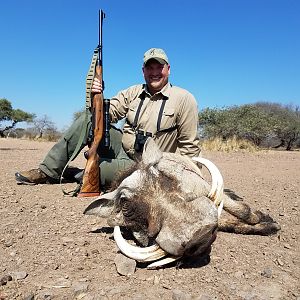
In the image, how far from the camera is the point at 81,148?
5.22 m

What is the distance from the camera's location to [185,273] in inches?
105

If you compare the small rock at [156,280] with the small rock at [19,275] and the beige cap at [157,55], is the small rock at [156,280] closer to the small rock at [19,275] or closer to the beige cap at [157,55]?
the small rock at [19,275]

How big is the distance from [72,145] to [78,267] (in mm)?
2815

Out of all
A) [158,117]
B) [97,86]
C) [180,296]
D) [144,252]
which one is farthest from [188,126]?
[180,296]

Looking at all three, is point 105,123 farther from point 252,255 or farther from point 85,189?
point 252,255

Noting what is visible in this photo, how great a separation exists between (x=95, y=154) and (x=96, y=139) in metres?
0.20

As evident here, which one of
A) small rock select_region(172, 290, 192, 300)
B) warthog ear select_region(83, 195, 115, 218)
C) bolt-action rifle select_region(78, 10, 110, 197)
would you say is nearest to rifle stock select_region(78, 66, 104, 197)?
bolt-action rifle select_region(78, 10, 110, 197)

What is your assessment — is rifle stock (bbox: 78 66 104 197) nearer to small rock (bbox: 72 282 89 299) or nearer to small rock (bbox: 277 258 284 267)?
small rock (bbox: 72 282 89 299)

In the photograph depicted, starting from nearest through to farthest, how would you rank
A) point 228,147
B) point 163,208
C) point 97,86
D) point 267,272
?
point 163,208
point 267,272
point 97,86
point 228,147

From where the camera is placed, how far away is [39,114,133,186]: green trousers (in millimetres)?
5070

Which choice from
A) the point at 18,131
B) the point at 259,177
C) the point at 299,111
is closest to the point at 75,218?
the point at 259,177

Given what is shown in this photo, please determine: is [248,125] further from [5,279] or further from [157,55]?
[5,279]

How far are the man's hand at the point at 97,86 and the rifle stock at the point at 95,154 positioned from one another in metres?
0.04

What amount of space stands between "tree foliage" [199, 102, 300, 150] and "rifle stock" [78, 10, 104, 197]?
717 inches
